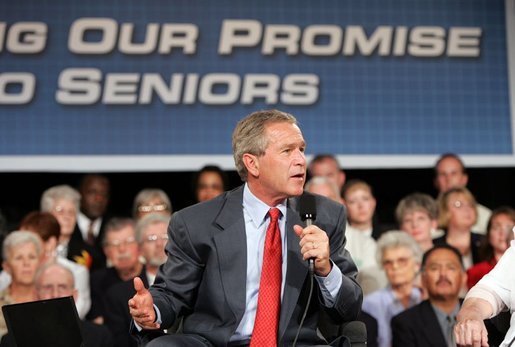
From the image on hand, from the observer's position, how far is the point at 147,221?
5.53 m

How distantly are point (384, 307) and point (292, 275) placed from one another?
217cm

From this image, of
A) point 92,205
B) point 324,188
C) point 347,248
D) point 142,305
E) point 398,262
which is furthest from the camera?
point 92,205

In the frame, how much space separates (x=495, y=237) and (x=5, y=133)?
347cm

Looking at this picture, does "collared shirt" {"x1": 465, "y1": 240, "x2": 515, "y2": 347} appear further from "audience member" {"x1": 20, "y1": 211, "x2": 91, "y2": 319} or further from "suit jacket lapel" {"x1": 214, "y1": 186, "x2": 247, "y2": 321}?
"audience member" {"x1": 20, "y1": 211, "x2": 91, "y2": 319}

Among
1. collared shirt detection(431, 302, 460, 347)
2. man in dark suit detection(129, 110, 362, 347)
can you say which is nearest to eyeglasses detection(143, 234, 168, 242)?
collared shirt detection(431, 302, 460, 347)

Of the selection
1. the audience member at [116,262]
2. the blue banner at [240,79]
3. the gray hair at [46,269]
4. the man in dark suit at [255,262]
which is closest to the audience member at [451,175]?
the blue banner at [240,79]

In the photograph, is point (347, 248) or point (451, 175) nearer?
point (347, 248)

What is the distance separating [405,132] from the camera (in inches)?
289

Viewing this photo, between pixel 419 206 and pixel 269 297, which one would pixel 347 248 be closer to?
pixel 419 206

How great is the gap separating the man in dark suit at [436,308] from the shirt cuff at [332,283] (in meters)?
2.01

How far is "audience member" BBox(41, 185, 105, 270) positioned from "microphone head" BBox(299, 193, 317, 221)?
9.22ft

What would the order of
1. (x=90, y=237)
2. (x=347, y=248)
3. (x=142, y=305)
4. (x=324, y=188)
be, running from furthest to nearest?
(x=90, y=237) < (x=347, y=248) < (x=324, y=188) < (x=142, y=305)

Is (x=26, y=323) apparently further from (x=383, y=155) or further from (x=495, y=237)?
(x=383, y=155)

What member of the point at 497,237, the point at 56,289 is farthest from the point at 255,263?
the point at 497,237
